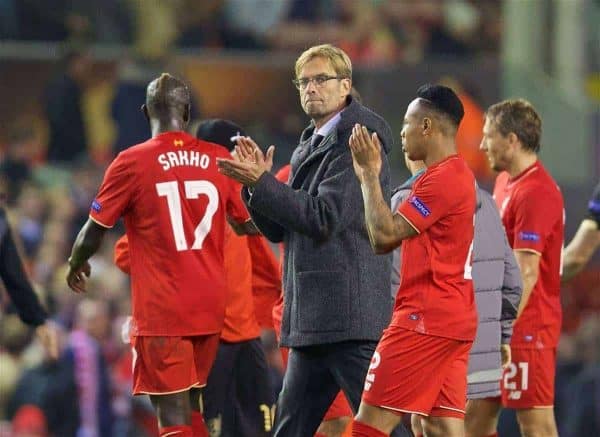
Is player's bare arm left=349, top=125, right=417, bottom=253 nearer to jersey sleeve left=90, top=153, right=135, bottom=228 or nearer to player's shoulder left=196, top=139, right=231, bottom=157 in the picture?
player's shoulder left=196, top=139, right=231, bottom=157

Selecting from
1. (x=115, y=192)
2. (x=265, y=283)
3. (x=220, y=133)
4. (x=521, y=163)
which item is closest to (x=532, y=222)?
(x=521, y=163)

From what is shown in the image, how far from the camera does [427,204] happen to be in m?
7.27

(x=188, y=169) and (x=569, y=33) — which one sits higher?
(x=569, y=33)

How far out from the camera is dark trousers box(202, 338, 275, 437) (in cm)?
912

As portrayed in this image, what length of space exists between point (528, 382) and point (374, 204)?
231 centimetres

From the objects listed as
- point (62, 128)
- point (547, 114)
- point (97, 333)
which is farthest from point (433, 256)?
point (547, 114)

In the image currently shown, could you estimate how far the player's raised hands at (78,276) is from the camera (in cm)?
840

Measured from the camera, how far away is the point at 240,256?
29.9 ft

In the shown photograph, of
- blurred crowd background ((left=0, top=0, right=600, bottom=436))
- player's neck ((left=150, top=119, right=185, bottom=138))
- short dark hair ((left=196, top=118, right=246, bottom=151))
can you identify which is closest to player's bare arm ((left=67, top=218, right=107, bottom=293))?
player's neck ((left=150, top=119, right=185, bottom=138))

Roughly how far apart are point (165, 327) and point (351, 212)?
47.8 inches

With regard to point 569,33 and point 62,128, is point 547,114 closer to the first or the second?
point 569,33

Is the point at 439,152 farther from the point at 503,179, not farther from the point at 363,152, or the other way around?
the point at 503,179

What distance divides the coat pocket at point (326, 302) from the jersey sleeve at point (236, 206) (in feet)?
2.90

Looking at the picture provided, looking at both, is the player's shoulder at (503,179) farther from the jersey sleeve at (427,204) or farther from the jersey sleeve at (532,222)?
the jersey sleeve at (427,204)
